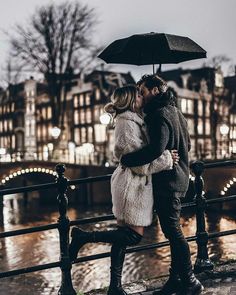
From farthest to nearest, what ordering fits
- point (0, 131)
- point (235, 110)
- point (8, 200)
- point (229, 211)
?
1. point (0, 131)
2. point (235, 110)
3. point (8, 200)
4. point (229, 211)

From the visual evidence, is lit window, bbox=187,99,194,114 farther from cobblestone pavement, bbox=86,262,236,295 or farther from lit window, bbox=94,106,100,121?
cobblestone pavement, bbox=86,262,236,295

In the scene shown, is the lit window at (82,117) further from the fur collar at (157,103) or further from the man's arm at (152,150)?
the man's arm at (152,150)

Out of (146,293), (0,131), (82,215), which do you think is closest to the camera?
(146,293)

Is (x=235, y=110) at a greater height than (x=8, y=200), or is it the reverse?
(x=235, y=110)

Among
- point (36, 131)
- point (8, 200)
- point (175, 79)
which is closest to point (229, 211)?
point (8, 200)

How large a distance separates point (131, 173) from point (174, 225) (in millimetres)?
514

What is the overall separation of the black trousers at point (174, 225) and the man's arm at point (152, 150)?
11.8 inches

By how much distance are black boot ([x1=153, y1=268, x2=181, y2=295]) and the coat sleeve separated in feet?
2.96

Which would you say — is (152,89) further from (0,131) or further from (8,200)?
(0,131)

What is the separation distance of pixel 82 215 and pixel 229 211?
23.3 ft

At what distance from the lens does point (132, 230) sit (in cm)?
349

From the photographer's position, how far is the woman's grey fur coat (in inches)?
133

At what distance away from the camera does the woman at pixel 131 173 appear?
133 inches

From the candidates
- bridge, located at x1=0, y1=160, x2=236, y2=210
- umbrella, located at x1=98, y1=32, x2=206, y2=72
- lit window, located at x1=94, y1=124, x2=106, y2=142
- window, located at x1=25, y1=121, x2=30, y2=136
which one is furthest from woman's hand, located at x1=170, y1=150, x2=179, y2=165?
window, located at x1=25, y1=121, x2=30, y2=136
